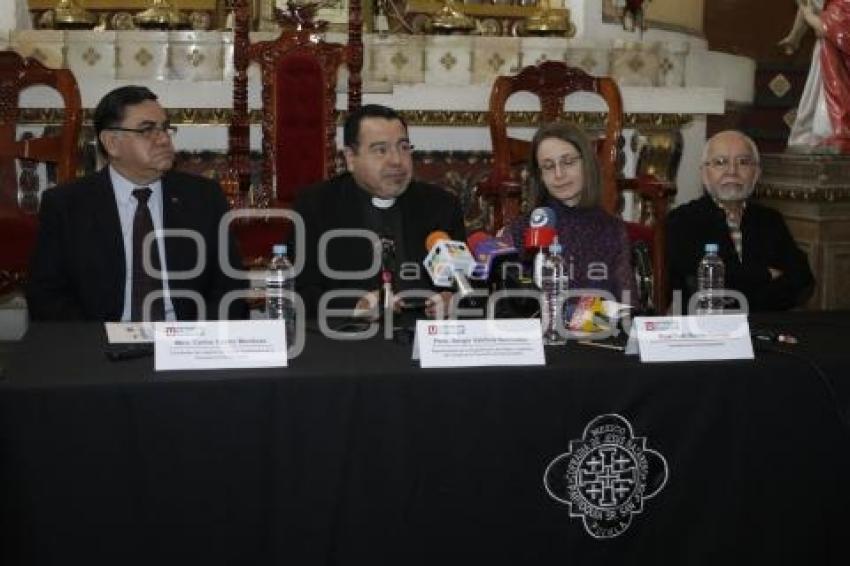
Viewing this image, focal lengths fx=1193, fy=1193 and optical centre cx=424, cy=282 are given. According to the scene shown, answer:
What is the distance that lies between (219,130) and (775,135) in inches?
130

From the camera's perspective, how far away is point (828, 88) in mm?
5742

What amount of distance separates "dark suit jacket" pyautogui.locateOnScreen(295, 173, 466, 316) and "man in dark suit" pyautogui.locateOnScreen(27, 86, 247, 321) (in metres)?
0.20

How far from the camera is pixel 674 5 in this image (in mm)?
6258

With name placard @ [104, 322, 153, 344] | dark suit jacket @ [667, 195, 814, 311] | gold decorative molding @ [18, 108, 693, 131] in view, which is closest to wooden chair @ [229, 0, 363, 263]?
gold decorative molding @ [18, 108, 693, 131]

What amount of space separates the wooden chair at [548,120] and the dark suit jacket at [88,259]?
1.48 m

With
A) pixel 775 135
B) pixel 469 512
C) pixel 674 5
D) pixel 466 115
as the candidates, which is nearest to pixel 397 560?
pixel 469 512

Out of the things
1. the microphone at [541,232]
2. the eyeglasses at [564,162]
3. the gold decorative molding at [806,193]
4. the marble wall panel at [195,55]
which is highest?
the marble wall panel at [195,55]

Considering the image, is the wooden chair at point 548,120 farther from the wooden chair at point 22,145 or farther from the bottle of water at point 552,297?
the bottle of water at point 552,297

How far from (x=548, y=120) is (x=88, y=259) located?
7.80ft

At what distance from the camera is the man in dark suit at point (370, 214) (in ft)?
10.0

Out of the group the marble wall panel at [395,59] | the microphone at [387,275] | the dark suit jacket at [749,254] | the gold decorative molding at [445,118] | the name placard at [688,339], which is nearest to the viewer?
the name placard at [688,339]

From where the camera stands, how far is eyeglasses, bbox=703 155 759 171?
3.63 m

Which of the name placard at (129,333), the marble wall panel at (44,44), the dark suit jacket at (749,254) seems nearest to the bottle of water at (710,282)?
the dark suit jacket at (749,254)

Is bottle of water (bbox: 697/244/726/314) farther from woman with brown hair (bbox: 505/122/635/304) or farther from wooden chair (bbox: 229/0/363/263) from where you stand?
wooden chair (bbox: 229/0/363/263)
